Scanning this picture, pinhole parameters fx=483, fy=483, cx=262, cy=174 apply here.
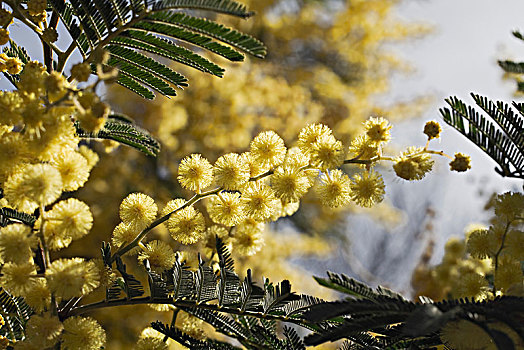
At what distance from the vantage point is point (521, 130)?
1.81ft

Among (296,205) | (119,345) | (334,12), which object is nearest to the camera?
(296,205)

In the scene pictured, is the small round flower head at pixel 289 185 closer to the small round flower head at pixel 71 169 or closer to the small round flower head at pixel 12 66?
the small round flower head at pixel 71 169

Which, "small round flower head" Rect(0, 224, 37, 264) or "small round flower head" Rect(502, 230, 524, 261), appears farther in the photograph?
"small round flower head" Rect(502, 230, 524, 261)

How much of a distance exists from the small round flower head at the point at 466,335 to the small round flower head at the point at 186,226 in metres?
0.31

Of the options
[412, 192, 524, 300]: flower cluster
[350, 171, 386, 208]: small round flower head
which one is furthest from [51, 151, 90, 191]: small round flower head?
[412, 192, 524, 300]: flower cluster

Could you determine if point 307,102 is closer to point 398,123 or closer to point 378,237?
point 398,123

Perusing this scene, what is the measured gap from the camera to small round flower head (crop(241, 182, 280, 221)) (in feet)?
1.90

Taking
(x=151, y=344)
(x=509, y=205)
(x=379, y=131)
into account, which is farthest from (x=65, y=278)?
(x=509, y=205)

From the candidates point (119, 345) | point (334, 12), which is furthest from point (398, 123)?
point (119, 345)

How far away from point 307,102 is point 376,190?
2.54m

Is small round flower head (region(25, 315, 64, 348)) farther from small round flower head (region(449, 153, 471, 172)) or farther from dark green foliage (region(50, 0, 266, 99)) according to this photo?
small round flower head (region(449, 153, 471, 172))

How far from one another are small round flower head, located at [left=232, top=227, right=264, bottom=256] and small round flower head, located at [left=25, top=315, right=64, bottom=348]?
0.78ft

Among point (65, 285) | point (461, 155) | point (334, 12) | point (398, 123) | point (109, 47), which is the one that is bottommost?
point (65, 285)

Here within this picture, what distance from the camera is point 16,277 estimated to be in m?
0.45
